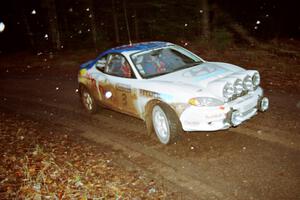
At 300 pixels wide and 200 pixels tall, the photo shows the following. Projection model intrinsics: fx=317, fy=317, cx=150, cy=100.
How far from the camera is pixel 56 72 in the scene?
16.2 meters

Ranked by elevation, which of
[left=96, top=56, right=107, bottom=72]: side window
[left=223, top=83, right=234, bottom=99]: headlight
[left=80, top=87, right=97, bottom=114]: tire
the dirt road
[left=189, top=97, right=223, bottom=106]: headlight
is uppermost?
[left=96, top=56, right=107, bottom=72]: side window

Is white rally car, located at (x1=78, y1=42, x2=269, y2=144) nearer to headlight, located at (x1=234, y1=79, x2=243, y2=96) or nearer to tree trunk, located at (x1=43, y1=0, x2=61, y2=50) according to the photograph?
headlight, located at (x1=234, y1=79, x2=243, y2=96)

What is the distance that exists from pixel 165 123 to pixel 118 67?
6.13 feet

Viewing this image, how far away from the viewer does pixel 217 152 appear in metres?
5.52

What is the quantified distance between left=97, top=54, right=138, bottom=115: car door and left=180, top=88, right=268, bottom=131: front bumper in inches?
55.5

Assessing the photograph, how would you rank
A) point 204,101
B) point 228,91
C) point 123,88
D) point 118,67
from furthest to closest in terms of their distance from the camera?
point 118,67
point 123,88
point 228,91
point 204,101

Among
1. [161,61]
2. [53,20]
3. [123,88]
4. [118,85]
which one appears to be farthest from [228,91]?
[53,20]

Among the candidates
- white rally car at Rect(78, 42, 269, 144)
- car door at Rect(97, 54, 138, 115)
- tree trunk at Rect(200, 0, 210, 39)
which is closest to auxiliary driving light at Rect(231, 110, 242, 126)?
white rally car at Rect(78, 42, 269, 144)

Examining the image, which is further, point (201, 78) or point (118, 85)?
point (118, 85)

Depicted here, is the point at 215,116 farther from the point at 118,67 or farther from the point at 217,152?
the point at 118,67

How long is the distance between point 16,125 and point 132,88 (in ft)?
11.7

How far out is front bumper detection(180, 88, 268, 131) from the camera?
5281mm

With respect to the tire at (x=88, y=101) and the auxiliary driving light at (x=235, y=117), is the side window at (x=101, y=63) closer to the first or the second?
the tire at (x=88, y=101)

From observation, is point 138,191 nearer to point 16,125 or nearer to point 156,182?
point 156,182
